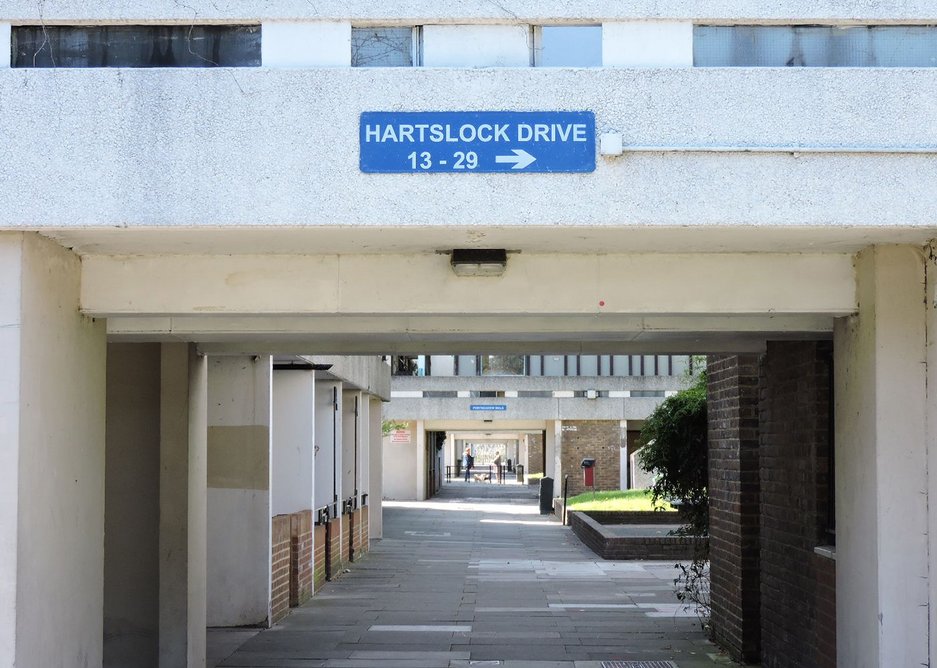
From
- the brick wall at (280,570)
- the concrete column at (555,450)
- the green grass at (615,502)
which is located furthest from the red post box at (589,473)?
the brick wall at (280,570)

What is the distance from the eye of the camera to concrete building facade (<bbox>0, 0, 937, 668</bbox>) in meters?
6.12

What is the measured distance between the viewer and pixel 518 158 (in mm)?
6152

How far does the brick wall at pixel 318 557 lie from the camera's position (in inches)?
710

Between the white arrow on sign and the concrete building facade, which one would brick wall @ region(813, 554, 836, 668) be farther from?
the white arrow on sign

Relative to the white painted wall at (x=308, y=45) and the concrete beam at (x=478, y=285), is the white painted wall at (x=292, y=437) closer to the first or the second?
the concrete beam at (x=478, y=285)

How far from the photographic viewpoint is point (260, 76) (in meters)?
6.20

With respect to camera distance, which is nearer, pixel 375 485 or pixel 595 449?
pixel 375 485

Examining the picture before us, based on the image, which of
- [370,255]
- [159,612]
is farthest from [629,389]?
[370,255]

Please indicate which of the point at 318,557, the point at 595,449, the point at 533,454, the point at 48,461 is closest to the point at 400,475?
the point at 595,449

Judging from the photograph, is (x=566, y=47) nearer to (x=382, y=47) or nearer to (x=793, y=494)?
(x=382, y=47)

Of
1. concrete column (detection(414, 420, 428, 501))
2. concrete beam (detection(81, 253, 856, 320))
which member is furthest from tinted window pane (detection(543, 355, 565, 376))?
concrete beam (detection(81, 253, 856, 320))

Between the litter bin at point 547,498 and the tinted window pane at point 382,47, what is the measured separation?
32.6m

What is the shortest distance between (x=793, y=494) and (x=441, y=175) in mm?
5077

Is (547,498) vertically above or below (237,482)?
below
